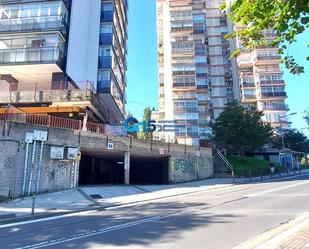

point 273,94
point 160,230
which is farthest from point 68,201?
point 273,94

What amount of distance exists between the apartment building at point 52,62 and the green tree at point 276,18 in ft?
69.0

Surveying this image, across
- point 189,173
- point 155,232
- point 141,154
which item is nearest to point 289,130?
point 189,173

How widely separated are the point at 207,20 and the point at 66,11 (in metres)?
52.9

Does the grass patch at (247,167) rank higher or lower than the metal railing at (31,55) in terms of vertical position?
lower

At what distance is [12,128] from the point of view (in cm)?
1719

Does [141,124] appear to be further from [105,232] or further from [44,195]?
[105,232]

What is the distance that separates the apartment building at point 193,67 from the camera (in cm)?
6431

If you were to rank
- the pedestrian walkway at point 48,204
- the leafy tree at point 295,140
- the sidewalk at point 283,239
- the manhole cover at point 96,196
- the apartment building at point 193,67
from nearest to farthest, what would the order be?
the sidewalk at point 283,239 → the pedestrian walkway at point 48,204 → the manhole cover at point 96,196 → the leafy tree at point 295,140 → the apartment building at point 193,67

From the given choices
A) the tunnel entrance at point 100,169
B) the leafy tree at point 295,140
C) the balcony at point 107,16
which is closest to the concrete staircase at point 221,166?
the tunnel entrance at point 100,169

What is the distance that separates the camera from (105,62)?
3322 cm

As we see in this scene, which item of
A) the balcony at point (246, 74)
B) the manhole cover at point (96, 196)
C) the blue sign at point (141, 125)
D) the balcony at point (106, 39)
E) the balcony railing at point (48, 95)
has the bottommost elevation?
the manhole cover at point (96, 196)

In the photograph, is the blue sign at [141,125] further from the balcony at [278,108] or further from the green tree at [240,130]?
the balcony at [278,108]

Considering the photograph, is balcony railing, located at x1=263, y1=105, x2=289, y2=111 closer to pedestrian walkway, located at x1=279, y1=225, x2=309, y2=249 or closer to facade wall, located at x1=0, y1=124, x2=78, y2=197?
facade wall, located at x1=0, y1=124, x2=78, y2=197

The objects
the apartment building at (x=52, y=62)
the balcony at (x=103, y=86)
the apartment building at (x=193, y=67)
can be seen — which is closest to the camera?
the apartment building at (x=52, y=62)
